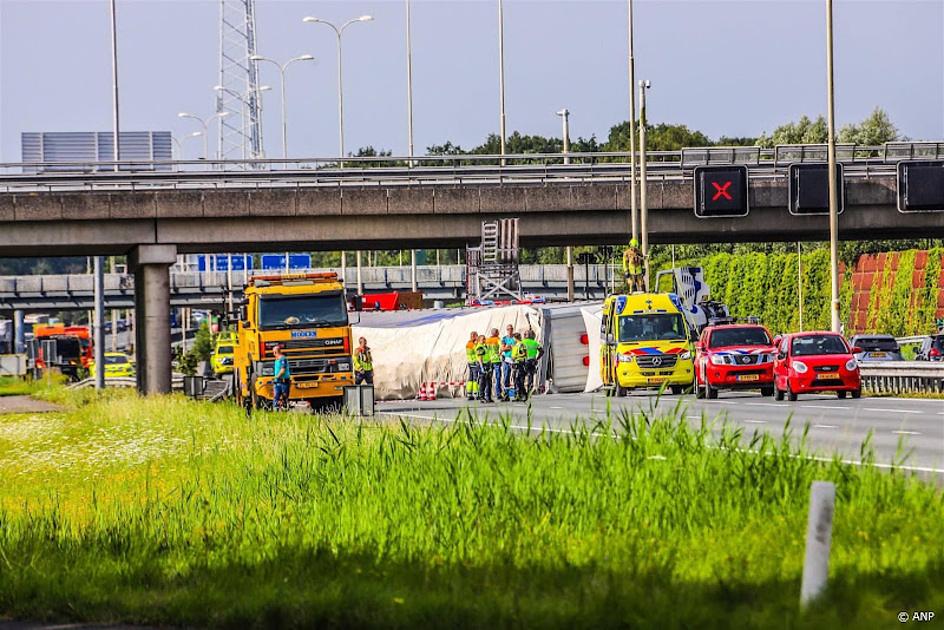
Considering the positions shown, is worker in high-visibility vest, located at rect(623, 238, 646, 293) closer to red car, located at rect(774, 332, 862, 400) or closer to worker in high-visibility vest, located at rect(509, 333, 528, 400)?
worker in high-visibility vest, located at rect(509, 333, 528, 400)

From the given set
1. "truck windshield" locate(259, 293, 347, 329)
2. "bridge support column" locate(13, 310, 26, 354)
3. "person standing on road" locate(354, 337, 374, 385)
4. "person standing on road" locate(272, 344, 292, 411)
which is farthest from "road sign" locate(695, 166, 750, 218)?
"bridge support column" locate(13, 310, 26, 354)

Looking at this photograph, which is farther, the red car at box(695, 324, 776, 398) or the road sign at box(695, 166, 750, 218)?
the road sign at box(695, 166, 750, 218)

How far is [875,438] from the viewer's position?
23469mm

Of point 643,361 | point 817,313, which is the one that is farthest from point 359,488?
point 817,313

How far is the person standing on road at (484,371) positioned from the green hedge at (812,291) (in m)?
32.1

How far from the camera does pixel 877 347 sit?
5969 cm

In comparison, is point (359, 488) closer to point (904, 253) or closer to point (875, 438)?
point (875, 438)

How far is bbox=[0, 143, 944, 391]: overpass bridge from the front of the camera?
A: 174 feet

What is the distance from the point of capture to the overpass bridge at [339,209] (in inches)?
2087

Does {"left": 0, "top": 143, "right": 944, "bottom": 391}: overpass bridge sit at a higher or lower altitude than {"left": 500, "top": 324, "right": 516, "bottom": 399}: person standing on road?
higher

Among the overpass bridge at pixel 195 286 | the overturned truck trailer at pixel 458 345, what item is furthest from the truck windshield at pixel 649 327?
the overpass bridge at pixel 195 286

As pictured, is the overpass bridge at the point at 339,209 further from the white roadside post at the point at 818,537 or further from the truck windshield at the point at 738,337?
the white roadside post at the point at 818,537

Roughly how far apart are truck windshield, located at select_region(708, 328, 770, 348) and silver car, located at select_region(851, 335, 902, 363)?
1745 cm

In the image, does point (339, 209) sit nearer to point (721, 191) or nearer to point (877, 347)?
point (721, 191)
